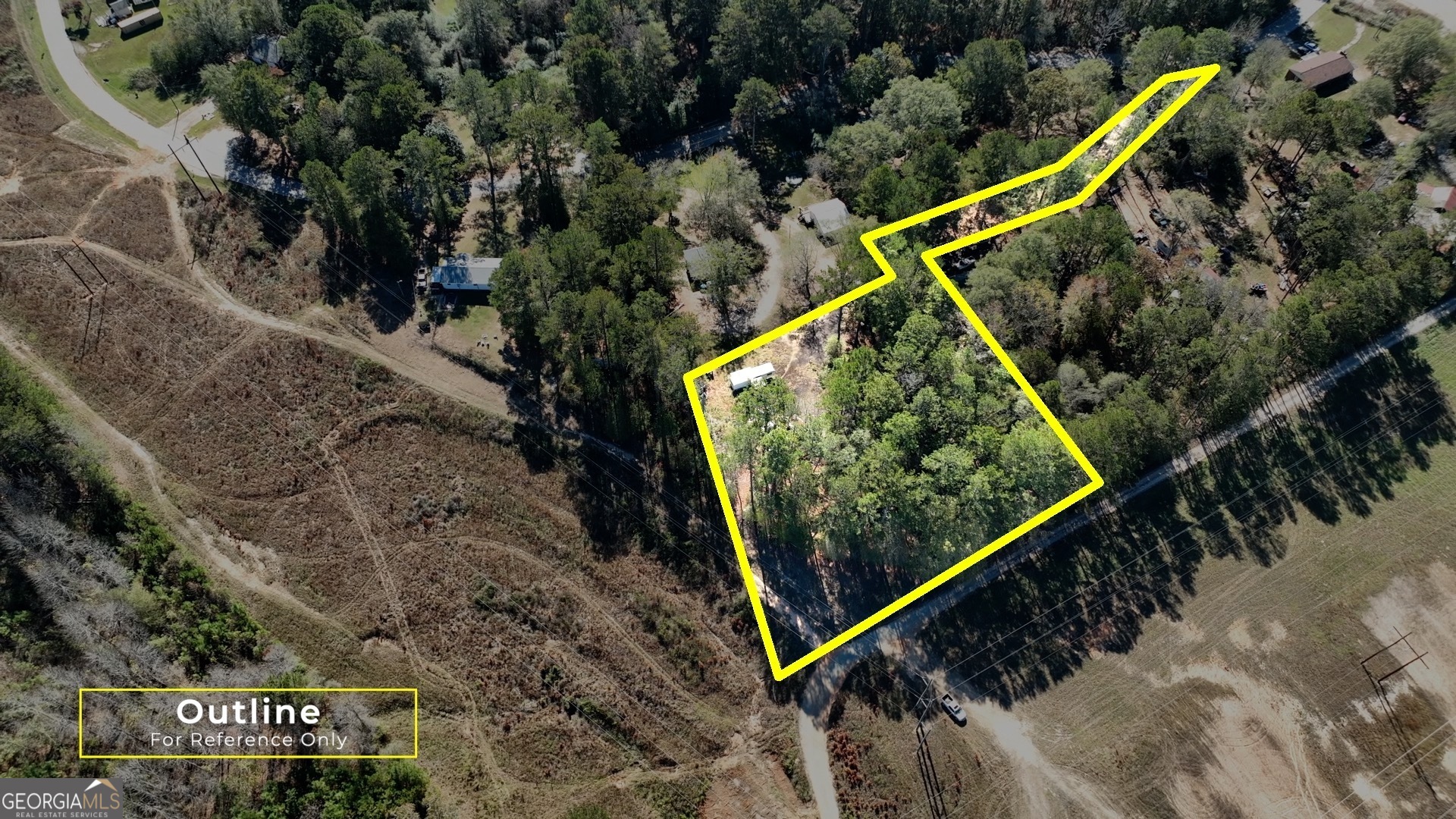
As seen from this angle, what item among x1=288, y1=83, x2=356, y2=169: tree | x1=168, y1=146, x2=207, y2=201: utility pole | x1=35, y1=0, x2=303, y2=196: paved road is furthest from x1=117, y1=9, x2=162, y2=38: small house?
x1=288, y1=83, x2=356, y2=169: tree

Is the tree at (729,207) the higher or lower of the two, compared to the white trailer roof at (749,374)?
lower

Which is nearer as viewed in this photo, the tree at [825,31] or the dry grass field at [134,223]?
the dry grass field at [134,223]

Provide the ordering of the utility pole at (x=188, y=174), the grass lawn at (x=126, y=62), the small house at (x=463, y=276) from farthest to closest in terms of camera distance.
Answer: the grass lawn at (x=126, y=62)
the utility pole at (x=188, y=174)
the small house at (x=463, y=276)

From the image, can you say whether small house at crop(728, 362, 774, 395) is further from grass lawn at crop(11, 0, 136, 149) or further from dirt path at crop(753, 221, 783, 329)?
grass lawn at crop(11, 0, 136, 149)

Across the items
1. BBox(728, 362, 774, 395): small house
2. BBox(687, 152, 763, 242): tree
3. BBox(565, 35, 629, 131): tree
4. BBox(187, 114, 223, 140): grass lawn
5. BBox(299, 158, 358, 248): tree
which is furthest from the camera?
BBox(187, 114, 223, 140): grass lawn

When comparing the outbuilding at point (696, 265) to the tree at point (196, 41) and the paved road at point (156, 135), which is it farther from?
the tree at point (196, 41)

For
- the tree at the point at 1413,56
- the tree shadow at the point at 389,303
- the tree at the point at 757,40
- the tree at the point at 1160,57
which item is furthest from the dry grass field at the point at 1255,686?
the tree at the point at 757,40
